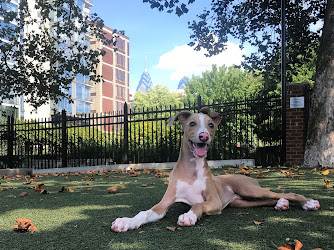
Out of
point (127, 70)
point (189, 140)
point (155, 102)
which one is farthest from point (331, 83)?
point (127, 70)

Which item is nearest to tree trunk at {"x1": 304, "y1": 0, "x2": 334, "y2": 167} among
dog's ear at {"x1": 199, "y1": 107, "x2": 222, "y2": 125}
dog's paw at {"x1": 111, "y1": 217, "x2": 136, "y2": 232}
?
dog's ear at {"x1": 199, "y1": 107, "x2": 222, "y2": 125}

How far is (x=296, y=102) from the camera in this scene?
9.07 metres

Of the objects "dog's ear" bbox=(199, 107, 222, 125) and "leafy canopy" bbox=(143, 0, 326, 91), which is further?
"leafy canopy" bbox=(143, 0, 326, 91)

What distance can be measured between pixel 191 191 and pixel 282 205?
94 centimetres

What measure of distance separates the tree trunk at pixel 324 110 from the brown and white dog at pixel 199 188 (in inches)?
209

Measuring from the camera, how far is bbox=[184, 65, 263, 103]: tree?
25031mm

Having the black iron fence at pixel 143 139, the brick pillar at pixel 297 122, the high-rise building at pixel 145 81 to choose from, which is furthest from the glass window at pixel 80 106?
the high-rise building at pixel 145 81

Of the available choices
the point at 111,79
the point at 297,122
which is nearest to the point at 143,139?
the point at 297,122

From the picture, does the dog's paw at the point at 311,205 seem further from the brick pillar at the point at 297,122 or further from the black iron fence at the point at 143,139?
the black iron fence at the point at 143,139

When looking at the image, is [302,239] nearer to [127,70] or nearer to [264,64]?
[264,64]

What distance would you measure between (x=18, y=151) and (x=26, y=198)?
32.6 feet

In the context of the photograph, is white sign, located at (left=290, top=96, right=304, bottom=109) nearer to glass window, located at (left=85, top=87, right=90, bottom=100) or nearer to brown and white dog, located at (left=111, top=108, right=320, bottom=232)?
brown and white dog, located at (left=111, top=108, right=320, bottom=232)

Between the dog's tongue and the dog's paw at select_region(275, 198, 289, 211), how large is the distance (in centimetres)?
98

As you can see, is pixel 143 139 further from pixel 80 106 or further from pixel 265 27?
pixel 80 106
